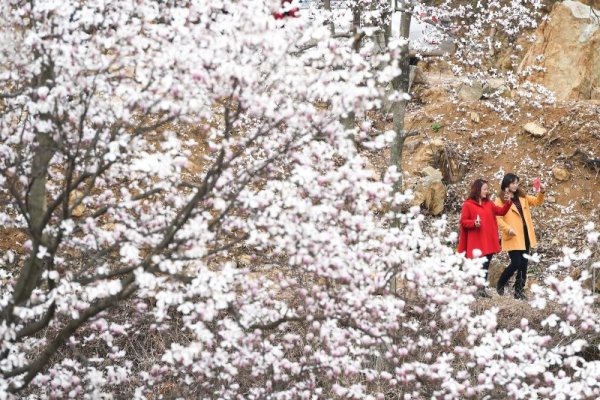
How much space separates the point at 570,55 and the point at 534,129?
8.59 ft

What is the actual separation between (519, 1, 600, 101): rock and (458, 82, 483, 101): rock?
1294mm

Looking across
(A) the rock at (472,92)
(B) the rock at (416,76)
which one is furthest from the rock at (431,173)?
(B) the rock at (416,76)

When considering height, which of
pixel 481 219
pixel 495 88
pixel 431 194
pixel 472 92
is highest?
pixel 495 88

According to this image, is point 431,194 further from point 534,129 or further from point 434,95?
point 434,95

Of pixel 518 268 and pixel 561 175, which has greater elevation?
pixel 561 175

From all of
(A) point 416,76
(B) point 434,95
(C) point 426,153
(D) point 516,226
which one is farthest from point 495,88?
(D) point 516,226

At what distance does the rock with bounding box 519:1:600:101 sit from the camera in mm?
15906

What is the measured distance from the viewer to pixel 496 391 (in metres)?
7.23

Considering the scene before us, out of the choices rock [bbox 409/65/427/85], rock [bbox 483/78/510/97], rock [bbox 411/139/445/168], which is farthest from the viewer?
rock [bbox 409/65/427/85]

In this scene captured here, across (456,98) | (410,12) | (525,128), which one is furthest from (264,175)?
(456,98)

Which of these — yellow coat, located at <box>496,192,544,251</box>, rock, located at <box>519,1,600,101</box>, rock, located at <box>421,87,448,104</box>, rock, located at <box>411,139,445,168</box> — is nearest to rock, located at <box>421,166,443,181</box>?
rock, located at <box>411,139,445,168</box>

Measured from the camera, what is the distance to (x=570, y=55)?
1608 cm

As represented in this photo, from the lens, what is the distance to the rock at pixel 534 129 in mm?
14848

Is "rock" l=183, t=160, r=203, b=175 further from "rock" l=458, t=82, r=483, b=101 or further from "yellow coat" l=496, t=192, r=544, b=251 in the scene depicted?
"rock" l=458, t=82, r=483, b=101
